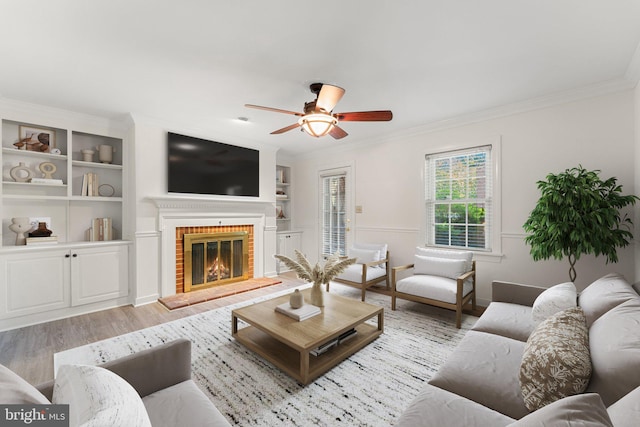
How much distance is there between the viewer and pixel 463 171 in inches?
149

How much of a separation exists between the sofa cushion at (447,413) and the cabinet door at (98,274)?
154 inches

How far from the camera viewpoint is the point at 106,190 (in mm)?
3918

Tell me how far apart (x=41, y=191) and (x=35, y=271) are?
1.07 meters

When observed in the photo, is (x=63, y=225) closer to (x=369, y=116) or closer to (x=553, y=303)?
(x=369, y=116)

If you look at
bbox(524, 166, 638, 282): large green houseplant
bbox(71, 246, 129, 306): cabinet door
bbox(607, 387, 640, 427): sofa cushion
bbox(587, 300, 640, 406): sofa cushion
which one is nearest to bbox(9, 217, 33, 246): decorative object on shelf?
bbox(71, 246, 129, 306): cabinet door

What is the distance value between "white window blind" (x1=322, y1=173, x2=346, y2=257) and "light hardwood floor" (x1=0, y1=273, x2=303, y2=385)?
2.07 m

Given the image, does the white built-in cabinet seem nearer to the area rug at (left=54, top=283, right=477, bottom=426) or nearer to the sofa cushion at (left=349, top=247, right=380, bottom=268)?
the area rug at (left=54, top=283, right=477, bottom=426)

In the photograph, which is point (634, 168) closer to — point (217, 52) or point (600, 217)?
point (600, 217)

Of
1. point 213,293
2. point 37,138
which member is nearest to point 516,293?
point 213,293

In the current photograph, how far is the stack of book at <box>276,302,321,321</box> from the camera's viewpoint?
2375 millimetres

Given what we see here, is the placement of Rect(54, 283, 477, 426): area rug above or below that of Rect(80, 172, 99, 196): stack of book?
below

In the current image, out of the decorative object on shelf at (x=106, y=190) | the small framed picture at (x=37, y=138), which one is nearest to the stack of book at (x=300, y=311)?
the decorative object on shelf at (x=106, y=190)

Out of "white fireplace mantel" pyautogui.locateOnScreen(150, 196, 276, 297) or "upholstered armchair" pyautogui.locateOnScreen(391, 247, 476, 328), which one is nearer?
"upholstered armchair" pyautogui.locateOnScreen(391, 247, 476, 328)

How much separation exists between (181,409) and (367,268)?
9.91 ft
